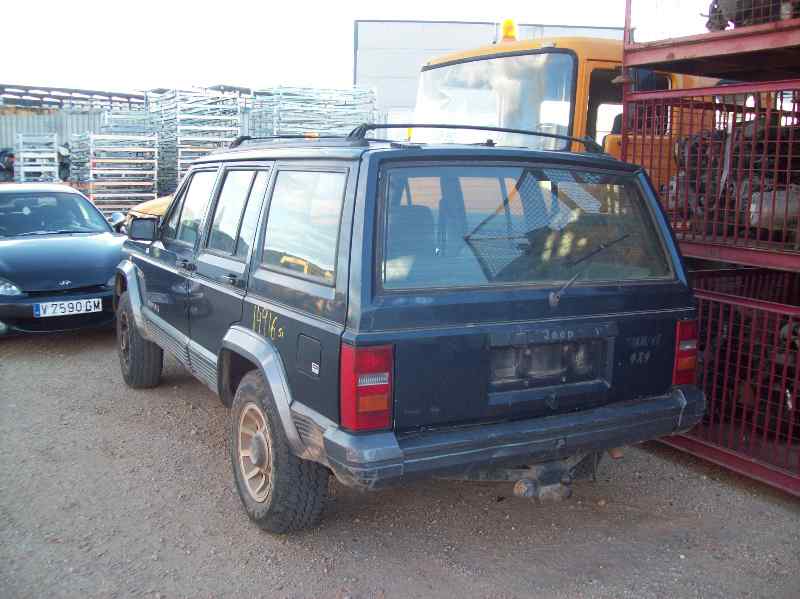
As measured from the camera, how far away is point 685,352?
3584 mm

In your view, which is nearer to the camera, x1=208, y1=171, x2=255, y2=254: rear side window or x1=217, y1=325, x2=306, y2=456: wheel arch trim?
x1=217, y1=325, x2=306, y2=456: wheel arch trim

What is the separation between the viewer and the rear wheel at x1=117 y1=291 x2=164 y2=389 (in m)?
5.80

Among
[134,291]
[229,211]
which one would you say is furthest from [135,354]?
[229,211]

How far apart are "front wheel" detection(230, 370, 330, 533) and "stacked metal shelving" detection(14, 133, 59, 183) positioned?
15340 millimetres

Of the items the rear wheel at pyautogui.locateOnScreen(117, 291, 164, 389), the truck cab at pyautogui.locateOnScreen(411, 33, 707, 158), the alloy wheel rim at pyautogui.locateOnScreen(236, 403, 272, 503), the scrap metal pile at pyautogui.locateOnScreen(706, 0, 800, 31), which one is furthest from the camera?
the truck cab at pyautogui.locateOnScreen(411, 33, 707, 158)

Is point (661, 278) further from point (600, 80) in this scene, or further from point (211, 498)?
point (600, 80)

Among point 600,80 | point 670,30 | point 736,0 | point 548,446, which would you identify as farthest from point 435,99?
point 548,446

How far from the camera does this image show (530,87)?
20.4 ft

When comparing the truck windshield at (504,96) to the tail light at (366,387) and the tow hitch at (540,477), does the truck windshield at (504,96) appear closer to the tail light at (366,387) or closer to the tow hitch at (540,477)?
the tow hitch at (540,477)

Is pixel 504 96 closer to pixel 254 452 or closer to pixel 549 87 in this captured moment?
pixel 549 87

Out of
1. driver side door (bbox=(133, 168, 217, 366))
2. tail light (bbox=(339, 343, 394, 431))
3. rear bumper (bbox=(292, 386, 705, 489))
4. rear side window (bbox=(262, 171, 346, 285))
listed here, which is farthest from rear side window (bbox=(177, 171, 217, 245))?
tail light (bbox=(339, 343, 394, 431))

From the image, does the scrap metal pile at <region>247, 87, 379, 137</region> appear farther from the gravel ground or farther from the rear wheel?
the gravel ground

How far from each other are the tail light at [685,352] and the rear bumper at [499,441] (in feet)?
0.19

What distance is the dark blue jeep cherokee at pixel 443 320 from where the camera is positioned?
293 cm
